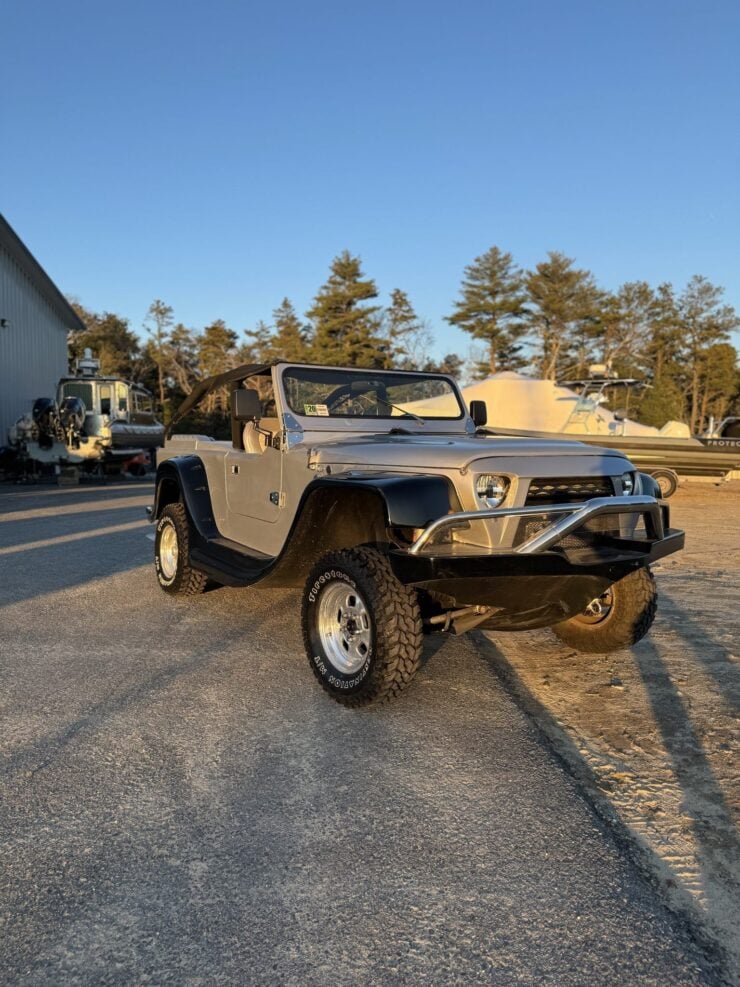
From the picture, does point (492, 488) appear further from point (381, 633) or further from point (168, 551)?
point (168, 551)

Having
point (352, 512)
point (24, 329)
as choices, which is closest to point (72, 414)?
point (24, 329)

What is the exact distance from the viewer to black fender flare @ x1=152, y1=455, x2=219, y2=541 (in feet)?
18.0

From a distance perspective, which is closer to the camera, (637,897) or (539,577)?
(637,897)

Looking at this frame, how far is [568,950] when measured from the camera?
1912mm

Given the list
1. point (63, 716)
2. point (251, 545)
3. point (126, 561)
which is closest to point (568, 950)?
point (63, 716)

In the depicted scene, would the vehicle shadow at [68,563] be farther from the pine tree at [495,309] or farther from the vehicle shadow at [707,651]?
the pine tree at [495,309]

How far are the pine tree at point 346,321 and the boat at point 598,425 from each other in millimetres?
22174

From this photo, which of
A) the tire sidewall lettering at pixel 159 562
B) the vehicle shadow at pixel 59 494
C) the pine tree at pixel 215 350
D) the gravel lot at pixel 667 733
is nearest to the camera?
the gravel lot at pixel 667 733

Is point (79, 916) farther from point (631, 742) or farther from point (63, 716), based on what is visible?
point (631, 742)

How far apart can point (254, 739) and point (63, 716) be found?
3.15ft

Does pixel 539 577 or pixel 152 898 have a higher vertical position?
pixel 539 577

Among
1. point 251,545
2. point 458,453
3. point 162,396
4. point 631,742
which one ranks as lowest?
point 631,742

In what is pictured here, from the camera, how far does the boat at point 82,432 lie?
57.0ft

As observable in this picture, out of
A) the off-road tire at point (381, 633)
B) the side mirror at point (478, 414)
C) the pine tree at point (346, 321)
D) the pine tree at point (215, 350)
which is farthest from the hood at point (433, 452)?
the pine tree at point (215, 350)
